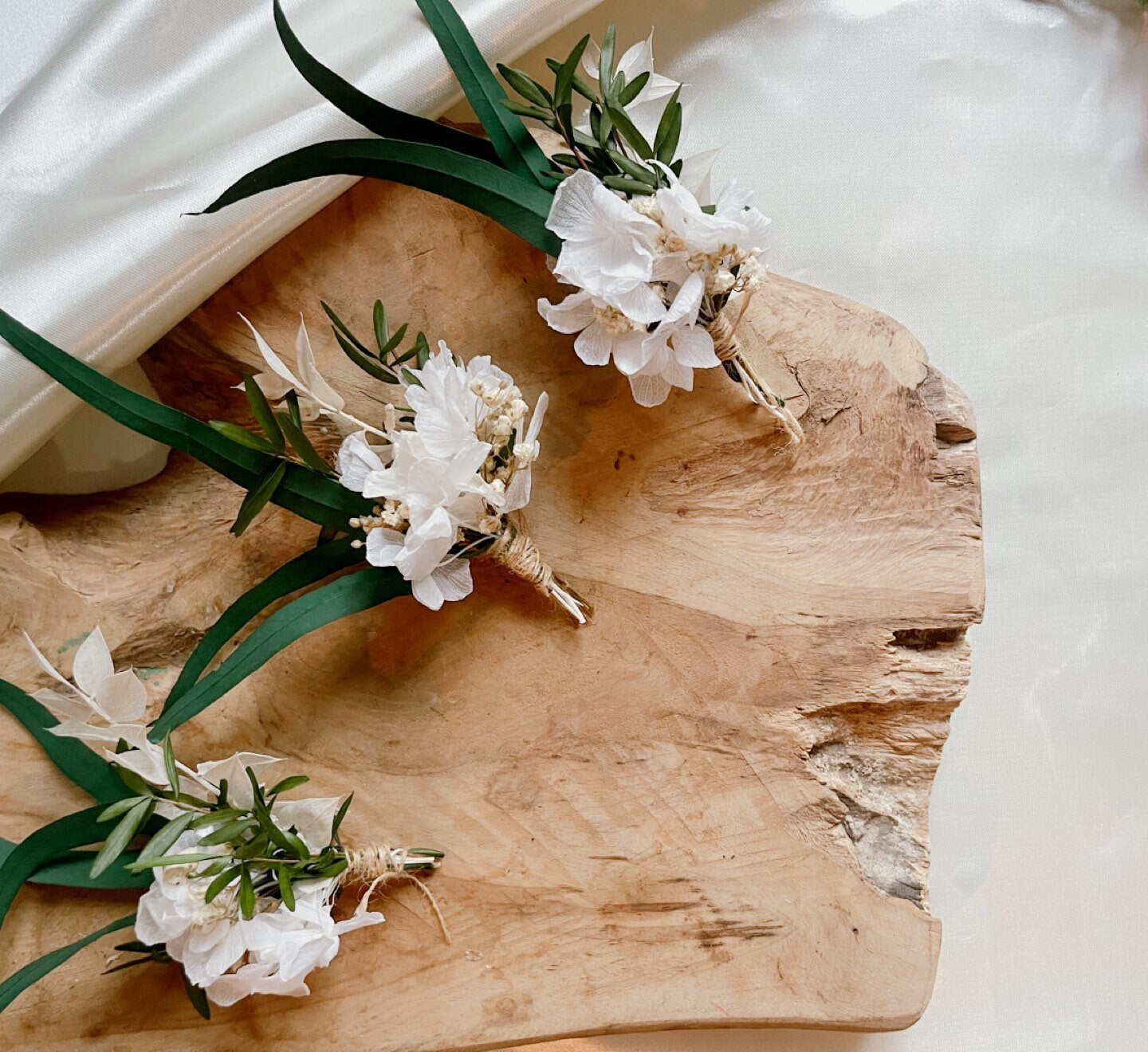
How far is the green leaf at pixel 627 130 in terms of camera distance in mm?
742

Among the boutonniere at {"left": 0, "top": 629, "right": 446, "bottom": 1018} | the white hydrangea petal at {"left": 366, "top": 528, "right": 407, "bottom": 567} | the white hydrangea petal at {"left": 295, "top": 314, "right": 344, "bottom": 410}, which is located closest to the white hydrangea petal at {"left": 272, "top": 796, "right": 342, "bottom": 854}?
the boutonniere at {"left": 0, "top": 629, "right": 446, "bottom": 1018}

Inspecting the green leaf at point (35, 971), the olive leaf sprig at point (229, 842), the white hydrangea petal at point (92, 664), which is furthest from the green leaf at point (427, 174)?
the green leaf at point (35, 971)

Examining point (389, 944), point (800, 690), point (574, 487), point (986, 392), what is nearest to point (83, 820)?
point (389, 944)

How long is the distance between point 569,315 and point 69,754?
558 millimetres

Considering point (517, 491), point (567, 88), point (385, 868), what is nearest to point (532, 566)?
point (517, 491)

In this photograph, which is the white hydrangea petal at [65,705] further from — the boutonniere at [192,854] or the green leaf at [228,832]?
the green leaf at [228,832]

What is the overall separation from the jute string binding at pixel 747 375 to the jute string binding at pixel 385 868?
1.61 ft

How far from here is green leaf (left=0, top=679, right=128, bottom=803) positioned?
79 centimetres

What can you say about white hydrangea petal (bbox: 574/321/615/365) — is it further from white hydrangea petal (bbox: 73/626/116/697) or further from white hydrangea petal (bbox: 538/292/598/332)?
white hydrangea petal (bbox: 73/626/116/697)

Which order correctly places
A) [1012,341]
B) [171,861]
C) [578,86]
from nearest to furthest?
[171,861], [578,86], [1012,341]

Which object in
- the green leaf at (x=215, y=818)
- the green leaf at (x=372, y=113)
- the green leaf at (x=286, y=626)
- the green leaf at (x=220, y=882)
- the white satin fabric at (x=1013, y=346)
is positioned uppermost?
the green leaf at (x=372, y=113)

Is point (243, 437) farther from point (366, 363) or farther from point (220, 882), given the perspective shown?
point (220, 882)

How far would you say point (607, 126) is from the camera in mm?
764

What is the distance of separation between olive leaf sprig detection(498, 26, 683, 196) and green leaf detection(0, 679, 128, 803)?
629 millimetres
